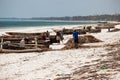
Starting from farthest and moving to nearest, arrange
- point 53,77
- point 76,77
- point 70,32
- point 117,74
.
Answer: point 70,32 → point 53,77 → point 76,77 → point 117,74

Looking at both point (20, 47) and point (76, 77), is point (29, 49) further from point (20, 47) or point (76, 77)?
point (76, 77)

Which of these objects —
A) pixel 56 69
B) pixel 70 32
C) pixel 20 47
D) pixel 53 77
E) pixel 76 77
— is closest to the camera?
pixel 76 77

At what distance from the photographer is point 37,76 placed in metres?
14.4

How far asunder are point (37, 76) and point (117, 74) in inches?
161

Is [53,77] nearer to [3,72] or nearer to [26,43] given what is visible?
[3,72]

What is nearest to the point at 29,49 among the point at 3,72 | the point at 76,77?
the point at 3,72

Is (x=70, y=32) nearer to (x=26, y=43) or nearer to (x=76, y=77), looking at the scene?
(x=26, y=43)

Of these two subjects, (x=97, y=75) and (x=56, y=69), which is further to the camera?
(x=56, y=69)

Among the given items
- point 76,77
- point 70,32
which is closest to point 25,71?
point 76,77

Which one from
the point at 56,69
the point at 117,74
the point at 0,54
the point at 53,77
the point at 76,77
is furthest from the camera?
the point at 0,54

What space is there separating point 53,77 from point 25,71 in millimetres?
2726

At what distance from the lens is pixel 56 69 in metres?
15.8

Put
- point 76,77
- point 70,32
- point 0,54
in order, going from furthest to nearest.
→ point 70,32 < point 0,54 < point 76,77

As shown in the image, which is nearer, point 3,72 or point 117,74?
point 117,74
